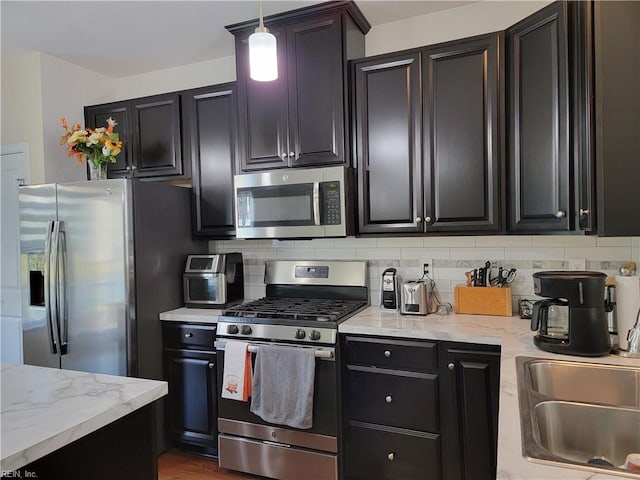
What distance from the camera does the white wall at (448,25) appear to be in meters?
2.50

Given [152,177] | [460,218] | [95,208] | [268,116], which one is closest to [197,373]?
[95,208]

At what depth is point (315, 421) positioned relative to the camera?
230cm

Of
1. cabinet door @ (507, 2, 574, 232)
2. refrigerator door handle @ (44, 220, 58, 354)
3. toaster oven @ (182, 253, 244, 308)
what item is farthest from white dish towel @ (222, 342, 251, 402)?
cabinet door @ (507, 2, 574, 232)

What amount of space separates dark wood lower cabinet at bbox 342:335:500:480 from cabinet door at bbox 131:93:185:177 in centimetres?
179

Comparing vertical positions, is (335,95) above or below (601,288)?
above

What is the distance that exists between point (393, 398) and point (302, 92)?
5.92 ft

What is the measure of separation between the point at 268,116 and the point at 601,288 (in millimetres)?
1990

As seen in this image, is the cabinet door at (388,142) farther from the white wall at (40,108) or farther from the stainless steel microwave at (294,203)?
the white wall at (40,108)

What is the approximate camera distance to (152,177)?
3.12 metres

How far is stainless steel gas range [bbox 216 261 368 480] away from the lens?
2.27m

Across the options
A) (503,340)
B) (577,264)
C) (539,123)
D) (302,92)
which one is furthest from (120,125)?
(577,264)

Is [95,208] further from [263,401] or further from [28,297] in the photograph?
[263,401]

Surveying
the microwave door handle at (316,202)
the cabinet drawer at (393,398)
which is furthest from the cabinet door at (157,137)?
the cabinet drawer at (393,398)

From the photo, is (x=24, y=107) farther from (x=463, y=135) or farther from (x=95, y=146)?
(x=463, y=135)
